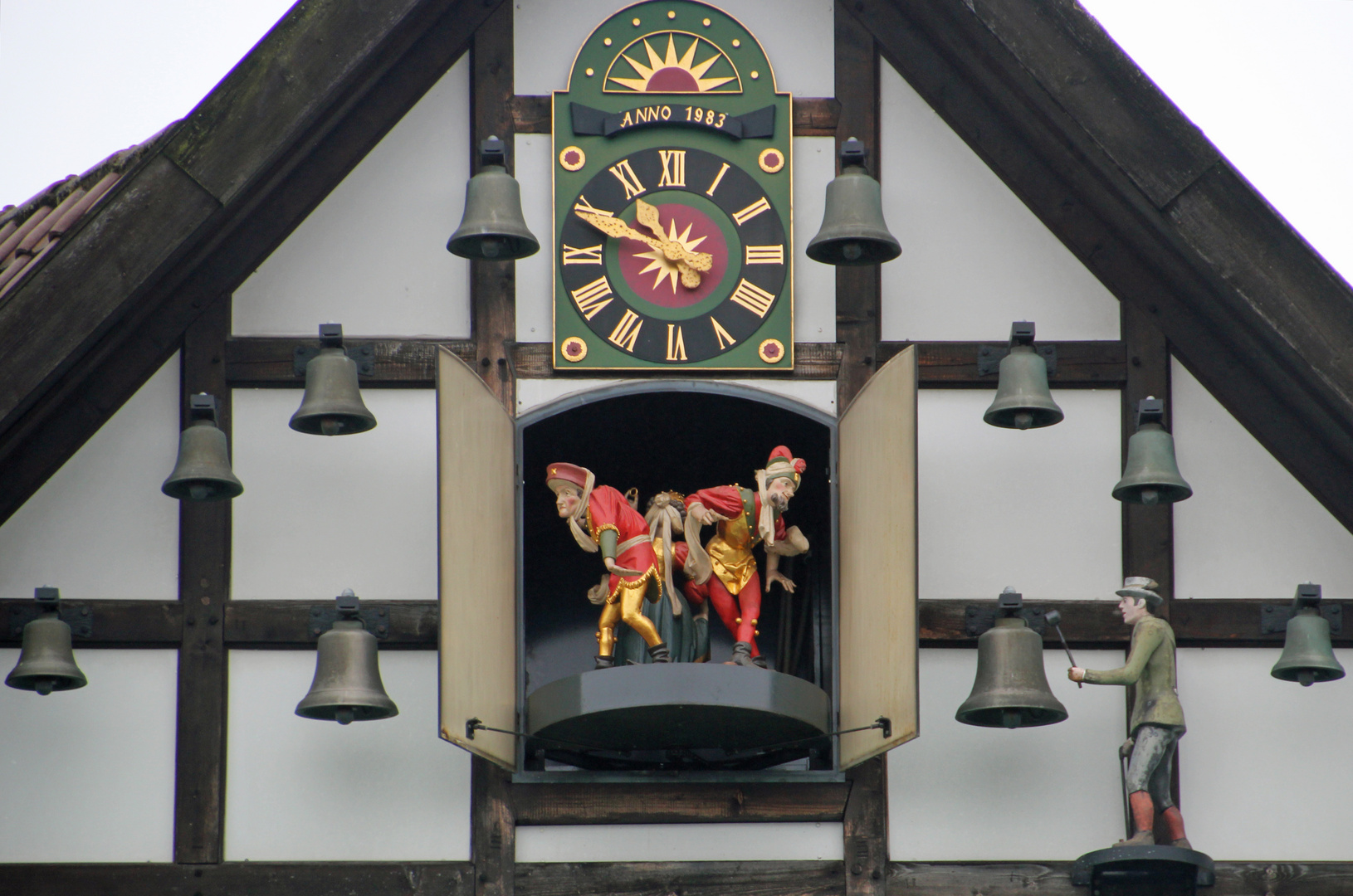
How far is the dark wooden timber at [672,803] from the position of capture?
10.6 meters

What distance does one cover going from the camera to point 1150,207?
10672mm

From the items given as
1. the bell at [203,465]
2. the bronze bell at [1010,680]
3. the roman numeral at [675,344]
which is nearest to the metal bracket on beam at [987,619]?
the bronze bell at [1010,680]

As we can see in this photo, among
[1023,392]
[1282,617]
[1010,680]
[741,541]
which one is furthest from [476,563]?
[1282,617]

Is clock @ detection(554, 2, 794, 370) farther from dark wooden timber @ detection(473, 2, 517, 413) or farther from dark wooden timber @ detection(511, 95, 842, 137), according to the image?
dark wooden timber @ detection(473, 2, 517, 413)

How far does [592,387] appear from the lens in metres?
11.0

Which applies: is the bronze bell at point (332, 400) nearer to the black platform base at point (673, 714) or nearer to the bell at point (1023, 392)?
the black platform base at point (673, 714)

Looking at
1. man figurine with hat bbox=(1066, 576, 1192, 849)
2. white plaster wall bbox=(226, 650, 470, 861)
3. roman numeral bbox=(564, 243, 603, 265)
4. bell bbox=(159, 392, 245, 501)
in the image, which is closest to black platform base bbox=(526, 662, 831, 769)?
white plaster wall bbox=(226, 650, 470, 861)

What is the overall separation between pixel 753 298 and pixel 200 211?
7.40 ft

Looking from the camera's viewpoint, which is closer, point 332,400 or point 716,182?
point 332,400

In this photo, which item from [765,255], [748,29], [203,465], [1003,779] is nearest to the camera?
[203,465]

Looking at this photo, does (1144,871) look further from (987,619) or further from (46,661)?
(46,661)

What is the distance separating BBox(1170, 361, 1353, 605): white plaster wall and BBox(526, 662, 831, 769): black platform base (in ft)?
5.45

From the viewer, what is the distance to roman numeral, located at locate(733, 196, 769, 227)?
11250 millimetres

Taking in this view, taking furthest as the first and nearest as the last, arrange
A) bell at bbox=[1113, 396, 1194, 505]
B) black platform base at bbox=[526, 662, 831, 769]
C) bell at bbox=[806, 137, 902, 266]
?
bell at bbox=[806, 137, 902, 266], bell at bbox=[1113, 396, 1194, 505], black platform base at bbox=[526, 662, 831, 769]
